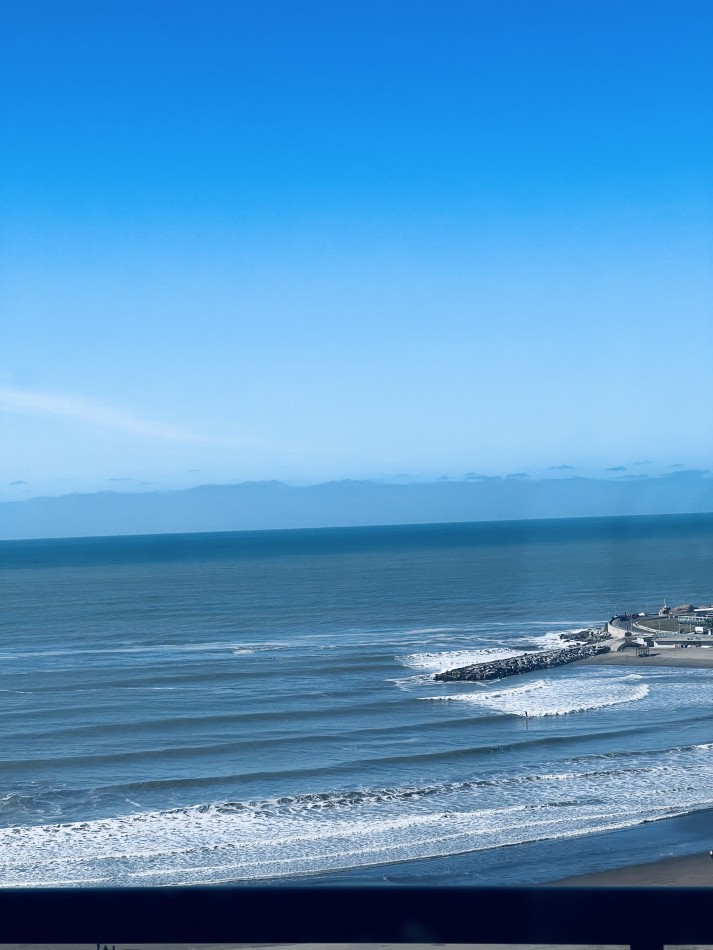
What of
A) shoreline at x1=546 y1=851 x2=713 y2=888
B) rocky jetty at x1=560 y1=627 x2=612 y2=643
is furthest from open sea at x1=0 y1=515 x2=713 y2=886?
rocky jetty at x1=560 y1=627 x2=612 y2=643

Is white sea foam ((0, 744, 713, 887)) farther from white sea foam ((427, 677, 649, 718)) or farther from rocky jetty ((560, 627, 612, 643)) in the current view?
rocky jetty ((560, 627, 612, 643))

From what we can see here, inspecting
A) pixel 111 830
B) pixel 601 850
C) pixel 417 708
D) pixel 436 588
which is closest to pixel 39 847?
pixel 111 830

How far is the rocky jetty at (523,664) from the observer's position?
3469 cm

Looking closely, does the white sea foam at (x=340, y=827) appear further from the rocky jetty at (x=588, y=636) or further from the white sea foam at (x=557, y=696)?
the rocky jetty at (x=588, y=636)

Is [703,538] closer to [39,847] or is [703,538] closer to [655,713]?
[655,713]

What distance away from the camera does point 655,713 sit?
27.5 metres

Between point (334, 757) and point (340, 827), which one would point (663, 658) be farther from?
point (340, 827)

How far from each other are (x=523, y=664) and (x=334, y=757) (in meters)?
16.4

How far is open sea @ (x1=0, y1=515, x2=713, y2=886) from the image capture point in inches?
603

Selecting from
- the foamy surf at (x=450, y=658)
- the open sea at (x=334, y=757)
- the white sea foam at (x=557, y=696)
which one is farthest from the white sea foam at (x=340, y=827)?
the foamy surf at (x=450, y=658)

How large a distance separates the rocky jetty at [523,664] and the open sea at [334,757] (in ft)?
2.72

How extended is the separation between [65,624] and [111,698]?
93.5ft

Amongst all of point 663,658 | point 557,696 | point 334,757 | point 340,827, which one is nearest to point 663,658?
point 663,658

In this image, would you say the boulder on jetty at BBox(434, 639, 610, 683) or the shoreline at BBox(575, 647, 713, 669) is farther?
the shoreline at BBox(575, 647, 713, 669)
